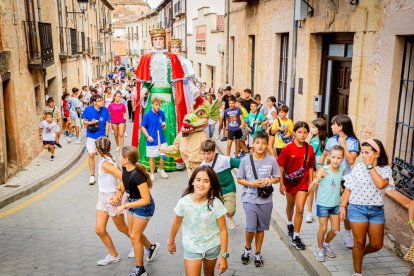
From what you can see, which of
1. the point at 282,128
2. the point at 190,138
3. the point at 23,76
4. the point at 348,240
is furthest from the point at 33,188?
the point at 348,240

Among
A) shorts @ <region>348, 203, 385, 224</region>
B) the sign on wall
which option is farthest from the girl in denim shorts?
the sign on wall

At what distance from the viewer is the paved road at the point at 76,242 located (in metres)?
5.05

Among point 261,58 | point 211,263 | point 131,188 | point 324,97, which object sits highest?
point 261,58

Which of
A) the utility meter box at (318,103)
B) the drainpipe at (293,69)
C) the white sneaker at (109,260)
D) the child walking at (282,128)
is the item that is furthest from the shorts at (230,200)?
the drainpipe at (293,69)

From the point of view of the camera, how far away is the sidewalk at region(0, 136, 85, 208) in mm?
7925

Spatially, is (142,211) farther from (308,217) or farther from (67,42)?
(67,42)

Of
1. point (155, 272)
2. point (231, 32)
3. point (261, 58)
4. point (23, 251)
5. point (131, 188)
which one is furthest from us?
point (231, 32)

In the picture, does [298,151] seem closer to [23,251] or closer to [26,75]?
[23,251]

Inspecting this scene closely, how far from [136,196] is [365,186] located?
8.24ft

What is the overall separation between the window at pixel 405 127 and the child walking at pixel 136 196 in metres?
3.30

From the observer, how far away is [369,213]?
4.47 metres

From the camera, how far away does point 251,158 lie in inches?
193

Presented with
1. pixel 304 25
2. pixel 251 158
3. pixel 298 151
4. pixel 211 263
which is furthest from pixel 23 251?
pixel 304 25

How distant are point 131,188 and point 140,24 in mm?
63679
